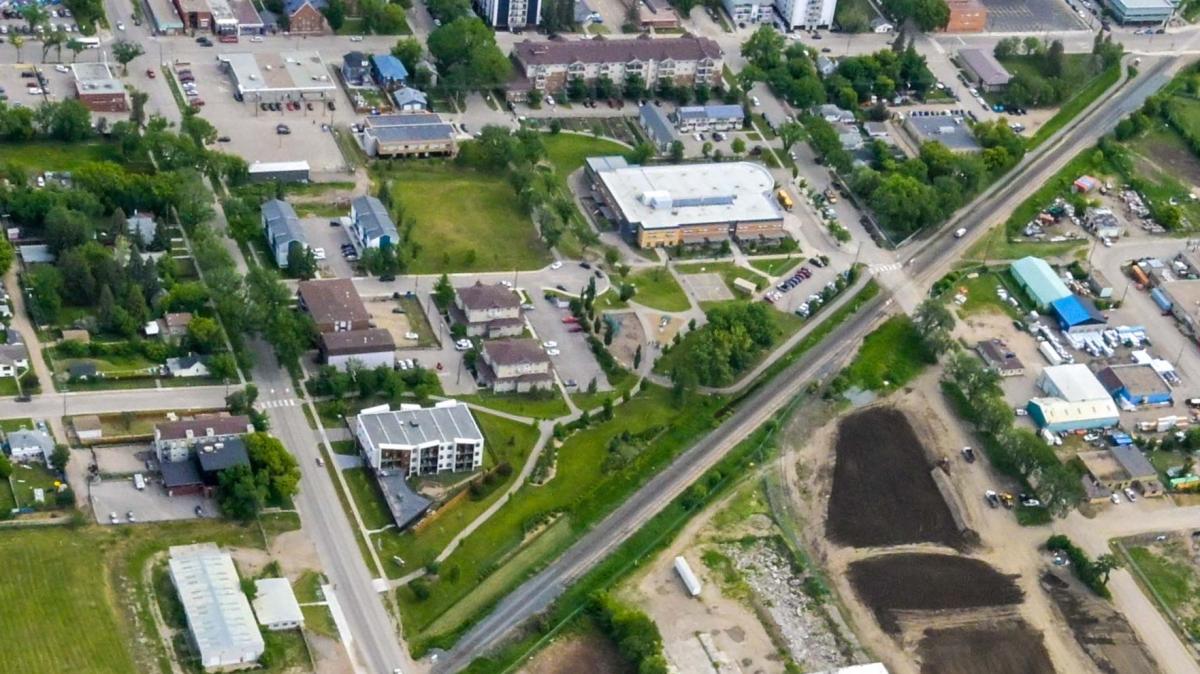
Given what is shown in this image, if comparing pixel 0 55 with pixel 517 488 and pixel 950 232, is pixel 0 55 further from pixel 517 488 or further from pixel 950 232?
pixel 950 232

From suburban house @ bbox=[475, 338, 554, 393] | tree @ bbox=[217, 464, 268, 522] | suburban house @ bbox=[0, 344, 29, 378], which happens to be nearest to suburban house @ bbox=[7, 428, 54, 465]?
suburban house @ bbox=[0, 344, 29, 378]

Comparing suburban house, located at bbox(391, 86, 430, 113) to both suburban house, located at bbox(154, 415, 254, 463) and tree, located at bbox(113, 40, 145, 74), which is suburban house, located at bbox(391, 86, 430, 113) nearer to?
tree, located at bbox(113, 40, 145, 74)

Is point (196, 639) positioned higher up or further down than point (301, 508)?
further down

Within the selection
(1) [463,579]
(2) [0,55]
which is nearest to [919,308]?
(1) [463,579]

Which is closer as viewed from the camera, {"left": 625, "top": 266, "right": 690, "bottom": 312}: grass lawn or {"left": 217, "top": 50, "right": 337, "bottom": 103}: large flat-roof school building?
{"left": 625, "top": 266, "right": 690, "bottom": 312}: grass lawn

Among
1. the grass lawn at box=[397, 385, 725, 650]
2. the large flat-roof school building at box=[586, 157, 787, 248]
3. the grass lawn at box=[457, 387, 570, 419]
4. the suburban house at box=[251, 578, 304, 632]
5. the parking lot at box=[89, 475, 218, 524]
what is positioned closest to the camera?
the suburban house at box=[251, 578, 304, 632]

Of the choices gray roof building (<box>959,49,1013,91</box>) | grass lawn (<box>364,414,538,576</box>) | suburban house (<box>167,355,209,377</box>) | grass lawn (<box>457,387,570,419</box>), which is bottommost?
grass lawn (<box>364,414,538,576</box>)
